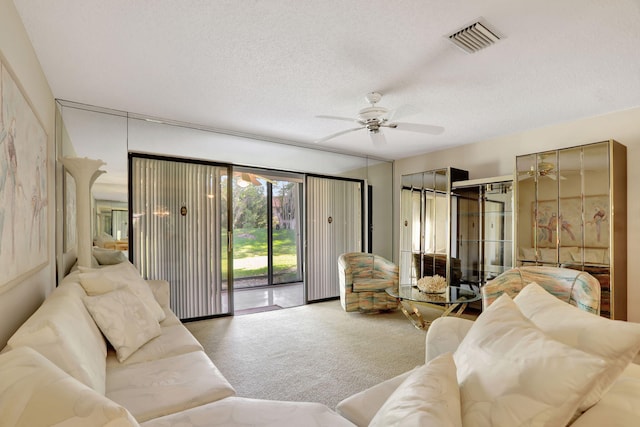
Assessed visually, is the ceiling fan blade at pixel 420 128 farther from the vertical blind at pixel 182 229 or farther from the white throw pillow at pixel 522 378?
the white throw pillow at pixel 522 378

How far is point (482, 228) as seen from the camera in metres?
4.41

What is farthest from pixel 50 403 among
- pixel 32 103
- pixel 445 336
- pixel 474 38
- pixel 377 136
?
pixel 377 136

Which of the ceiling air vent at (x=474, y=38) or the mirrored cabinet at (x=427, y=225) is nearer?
the ceiling air vent at (x=474, y=38)

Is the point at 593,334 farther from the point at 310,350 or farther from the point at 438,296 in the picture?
the point at 438,296

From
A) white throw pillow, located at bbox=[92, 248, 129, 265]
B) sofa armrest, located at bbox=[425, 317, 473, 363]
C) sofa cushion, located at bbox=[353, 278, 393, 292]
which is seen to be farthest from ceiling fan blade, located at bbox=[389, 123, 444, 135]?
white throw pillow, located at bbox=[92, 248, 129, 265]

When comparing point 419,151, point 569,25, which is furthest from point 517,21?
point 419,151

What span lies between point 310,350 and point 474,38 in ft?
9.75

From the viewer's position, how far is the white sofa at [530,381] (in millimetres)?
811

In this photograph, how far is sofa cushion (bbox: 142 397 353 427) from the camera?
1.23 metres

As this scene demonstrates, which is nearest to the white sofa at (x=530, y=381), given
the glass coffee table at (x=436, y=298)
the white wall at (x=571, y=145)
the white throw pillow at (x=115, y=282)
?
the white throw pillow at (x=115, y=282)

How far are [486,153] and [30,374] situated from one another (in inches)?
200

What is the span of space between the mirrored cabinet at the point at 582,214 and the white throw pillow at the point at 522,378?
2999 mm

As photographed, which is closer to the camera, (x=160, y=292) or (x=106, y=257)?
(x=160, y=292)

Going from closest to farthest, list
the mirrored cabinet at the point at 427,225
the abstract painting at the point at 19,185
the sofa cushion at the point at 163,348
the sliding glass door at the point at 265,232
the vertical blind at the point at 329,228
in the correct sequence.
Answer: the abstract painting at the point at 19,185, the sofa cushion at the point at 163,348, the mirrored cabinet at the point at 427,225, the vertical blind at the point at 329,228, the sliding glass door at the point at 265,232
